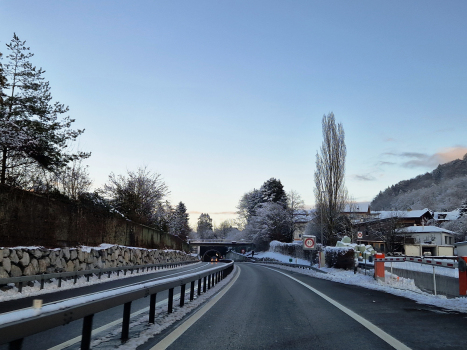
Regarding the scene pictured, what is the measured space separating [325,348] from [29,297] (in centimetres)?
937

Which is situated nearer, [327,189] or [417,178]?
[327,189]

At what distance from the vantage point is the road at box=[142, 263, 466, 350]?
5.61 m

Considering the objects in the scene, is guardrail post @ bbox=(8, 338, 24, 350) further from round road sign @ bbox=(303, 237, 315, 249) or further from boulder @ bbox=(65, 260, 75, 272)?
round road sign @ bbox=(303, 237, 315, 249)

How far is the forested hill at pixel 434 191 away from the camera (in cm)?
14200

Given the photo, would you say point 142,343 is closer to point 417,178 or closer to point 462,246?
point 462,246

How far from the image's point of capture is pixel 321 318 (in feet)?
26.0

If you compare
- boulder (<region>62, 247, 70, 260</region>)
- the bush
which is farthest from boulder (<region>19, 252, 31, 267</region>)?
the bush

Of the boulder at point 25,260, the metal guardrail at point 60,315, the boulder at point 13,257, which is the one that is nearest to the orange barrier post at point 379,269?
the boulder at point 25,260

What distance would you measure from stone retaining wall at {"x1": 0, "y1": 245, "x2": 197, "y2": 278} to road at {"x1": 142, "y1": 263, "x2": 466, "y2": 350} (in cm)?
828

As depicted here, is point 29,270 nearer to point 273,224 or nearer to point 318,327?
point 318,327

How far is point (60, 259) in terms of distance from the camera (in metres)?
17.9

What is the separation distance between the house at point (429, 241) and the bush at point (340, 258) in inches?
1638

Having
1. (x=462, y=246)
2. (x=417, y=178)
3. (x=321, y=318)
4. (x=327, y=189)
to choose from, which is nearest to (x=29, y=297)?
(x=321, y=318)

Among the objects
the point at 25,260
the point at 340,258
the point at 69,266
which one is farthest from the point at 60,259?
the point at 340,258
